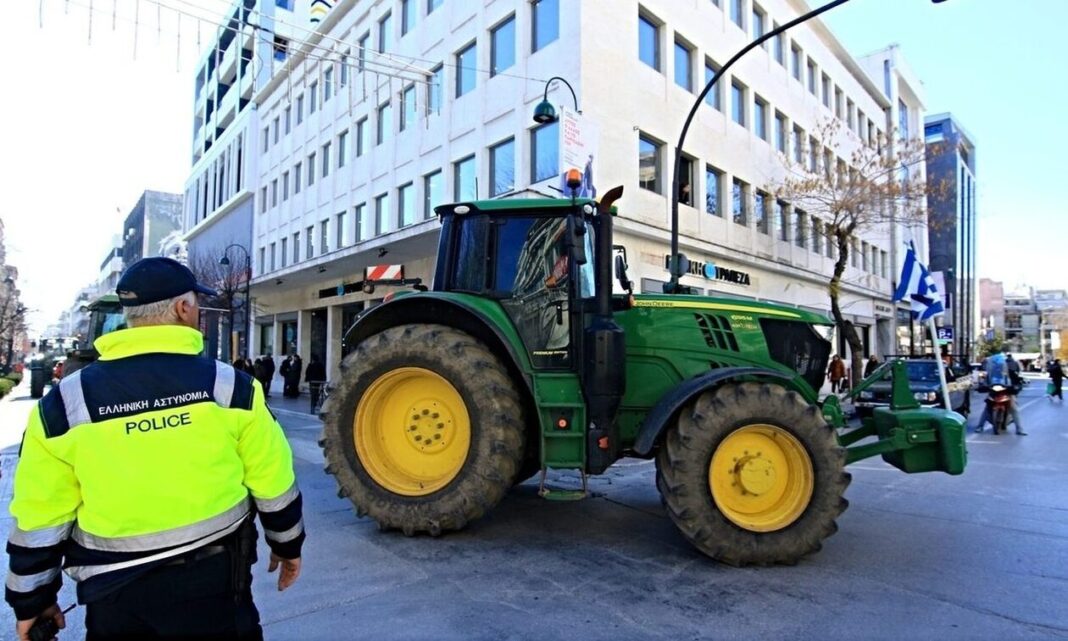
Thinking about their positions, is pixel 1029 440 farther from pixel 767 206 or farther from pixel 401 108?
pixel 401 108

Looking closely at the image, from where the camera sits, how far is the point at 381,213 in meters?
21.9

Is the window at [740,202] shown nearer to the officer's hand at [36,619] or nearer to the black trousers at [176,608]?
the black trousers at [176,608]

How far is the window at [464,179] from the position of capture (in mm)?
17844

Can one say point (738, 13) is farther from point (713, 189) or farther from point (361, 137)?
point (361, 137)

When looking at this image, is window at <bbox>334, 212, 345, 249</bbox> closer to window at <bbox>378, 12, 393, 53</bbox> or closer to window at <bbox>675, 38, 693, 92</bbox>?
window at <bbox>378, 12, 393, 53</bbox>

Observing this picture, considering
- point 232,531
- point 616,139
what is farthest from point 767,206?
point 232,531

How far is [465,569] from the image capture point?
4141mm

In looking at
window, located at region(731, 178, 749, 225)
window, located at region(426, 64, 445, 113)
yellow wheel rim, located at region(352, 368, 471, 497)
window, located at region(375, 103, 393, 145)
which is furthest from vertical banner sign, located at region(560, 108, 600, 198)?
window, located at region(375, 103, 393, 145)

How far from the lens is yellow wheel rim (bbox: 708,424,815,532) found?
4.25 m

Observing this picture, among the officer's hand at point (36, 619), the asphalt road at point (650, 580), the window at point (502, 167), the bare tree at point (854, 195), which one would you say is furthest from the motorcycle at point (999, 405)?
the officer's hand at point (36, 619)

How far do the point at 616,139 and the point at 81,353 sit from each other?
1229cm

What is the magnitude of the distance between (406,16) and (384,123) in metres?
3.70

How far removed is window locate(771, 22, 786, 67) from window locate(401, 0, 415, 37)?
13.8m

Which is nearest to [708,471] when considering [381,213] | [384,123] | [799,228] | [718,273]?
[718,273]
